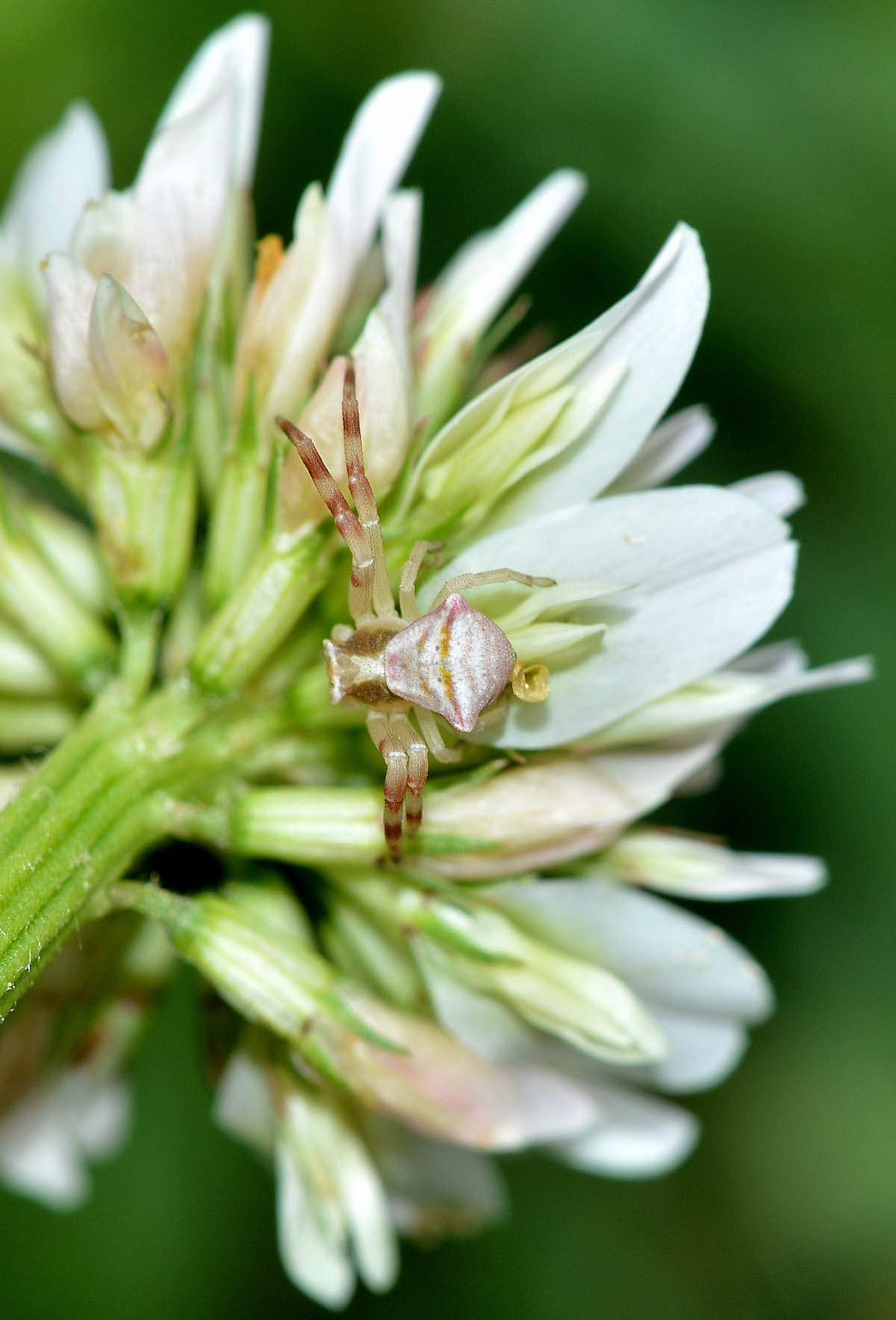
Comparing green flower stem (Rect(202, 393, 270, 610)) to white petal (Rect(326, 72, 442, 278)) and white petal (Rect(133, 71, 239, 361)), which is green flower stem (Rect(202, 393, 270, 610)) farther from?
white petal (Rect(326, 72, 442, 278))

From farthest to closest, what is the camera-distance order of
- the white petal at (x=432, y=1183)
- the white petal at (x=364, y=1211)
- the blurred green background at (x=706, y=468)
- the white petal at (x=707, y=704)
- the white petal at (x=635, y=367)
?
the blurred green background at (x=706, y=468)
the white petal at (x=432, y=1183)
the white petal at (x=364, y=1211)
the white petal at (x=707, y=704)
the white petal at (x=635, y=367)

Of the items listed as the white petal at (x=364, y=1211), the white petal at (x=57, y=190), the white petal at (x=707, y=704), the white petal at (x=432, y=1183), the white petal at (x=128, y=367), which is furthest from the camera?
the white petal at (x=432, y=1183)

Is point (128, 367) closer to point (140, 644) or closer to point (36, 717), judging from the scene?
point (140, 644)

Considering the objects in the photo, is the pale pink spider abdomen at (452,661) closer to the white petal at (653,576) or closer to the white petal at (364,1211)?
the white petal at (653,576)

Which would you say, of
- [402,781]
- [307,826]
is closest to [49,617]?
[307,826]

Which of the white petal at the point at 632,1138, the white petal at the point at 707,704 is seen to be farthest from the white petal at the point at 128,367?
the white petal at the point at 632,1138

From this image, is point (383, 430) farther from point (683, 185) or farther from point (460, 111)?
point (460, 111)

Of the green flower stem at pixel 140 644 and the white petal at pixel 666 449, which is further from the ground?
the green flower stem at pixel 140 644
